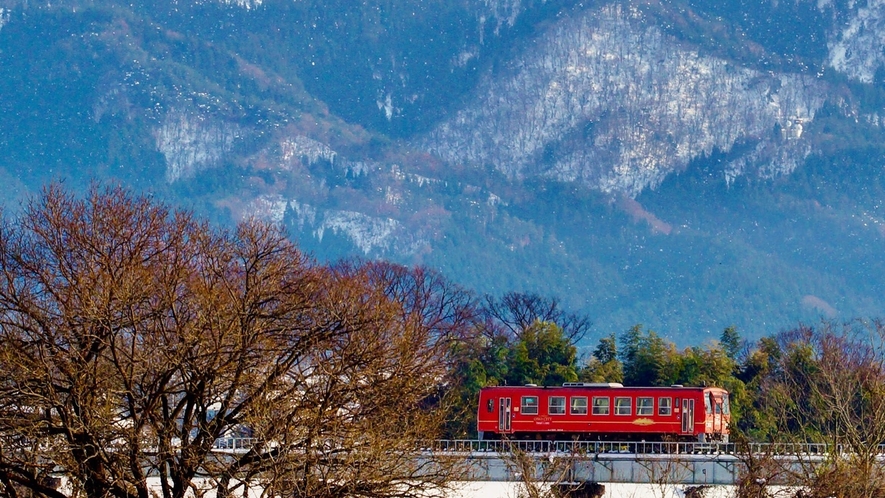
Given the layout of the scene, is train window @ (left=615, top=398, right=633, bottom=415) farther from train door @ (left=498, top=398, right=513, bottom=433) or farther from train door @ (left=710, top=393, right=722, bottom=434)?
train door @ (left=498, top=398, right=513, bottom=433)

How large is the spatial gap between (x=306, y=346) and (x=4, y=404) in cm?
601

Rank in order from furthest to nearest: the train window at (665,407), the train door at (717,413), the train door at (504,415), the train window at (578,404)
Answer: the train door at (717,413)
the train door at (504,415)
the train window at (578,404)
the train window at (665,407)

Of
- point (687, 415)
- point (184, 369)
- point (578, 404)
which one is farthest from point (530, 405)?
point (184, 369)

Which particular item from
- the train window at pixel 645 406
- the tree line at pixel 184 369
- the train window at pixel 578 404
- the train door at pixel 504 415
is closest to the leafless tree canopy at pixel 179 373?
the tree line at pixel 184 369

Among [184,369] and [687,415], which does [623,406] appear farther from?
[184,369]

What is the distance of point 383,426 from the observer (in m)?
31.1

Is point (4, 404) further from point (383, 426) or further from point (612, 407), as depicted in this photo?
point (612, 407)

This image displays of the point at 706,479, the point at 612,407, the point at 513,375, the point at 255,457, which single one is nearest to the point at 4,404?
the point at 255,457

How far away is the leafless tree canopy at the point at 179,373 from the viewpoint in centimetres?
2902

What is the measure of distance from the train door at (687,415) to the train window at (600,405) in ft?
10.9

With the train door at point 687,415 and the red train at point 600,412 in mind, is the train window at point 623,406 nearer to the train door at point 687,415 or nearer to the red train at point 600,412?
the red train at point 600,412

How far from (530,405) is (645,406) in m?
5.04

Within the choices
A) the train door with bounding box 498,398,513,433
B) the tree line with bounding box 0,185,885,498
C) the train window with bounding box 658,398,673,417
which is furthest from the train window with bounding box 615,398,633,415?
the tree line with bounding box 0,185,885,498

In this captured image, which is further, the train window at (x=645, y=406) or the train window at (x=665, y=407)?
the train window at (x=645, y=406)
